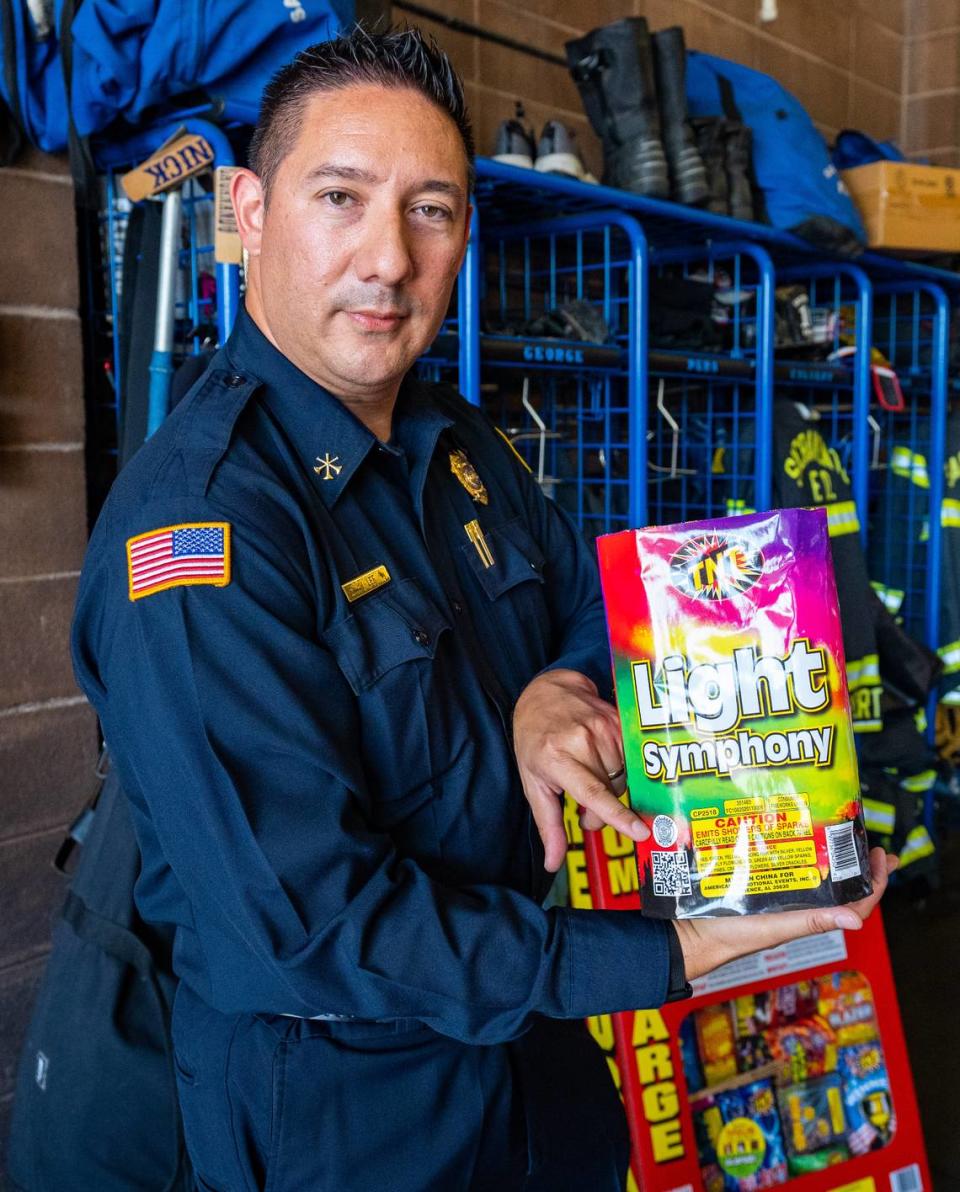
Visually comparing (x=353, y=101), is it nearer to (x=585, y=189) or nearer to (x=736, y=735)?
(x=736, y=735)

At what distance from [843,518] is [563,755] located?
94.8 inches

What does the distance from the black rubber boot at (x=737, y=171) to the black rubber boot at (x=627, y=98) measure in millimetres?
268

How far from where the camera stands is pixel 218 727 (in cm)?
88

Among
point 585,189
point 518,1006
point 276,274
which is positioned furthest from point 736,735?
point 585,189

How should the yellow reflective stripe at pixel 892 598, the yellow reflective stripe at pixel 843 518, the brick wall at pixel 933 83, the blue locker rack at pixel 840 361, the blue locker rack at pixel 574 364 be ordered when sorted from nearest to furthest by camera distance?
the blue locker rack at pixel 574 364 < the yellow reflective stripe at pixel 843 518 < the blue locker rack at pixel 840 361 < the yellow reflective stripe at pixel 892 598 < the brick wall at pixel 933 83

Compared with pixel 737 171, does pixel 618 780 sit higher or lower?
lower

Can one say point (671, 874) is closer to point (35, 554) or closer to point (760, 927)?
point (760, 927)

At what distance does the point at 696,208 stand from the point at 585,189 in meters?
0.52

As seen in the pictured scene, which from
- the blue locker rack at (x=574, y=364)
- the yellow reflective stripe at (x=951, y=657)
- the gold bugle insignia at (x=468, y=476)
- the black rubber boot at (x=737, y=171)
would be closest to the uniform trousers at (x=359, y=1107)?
the gold bugle insignia at (x=468, y=476)

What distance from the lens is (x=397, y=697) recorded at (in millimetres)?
1028

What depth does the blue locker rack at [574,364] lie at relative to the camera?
8.40 ft

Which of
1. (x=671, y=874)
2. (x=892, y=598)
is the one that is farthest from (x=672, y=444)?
(x=671, y=874)

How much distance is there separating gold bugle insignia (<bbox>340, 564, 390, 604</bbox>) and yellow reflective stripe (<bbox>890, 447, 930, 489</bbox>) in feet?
11.0

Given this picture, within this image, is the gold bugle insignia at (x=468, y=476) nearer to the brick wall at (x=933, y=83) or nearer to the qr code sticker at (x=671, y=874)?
the qr code sticker at (x=671, y=874)
